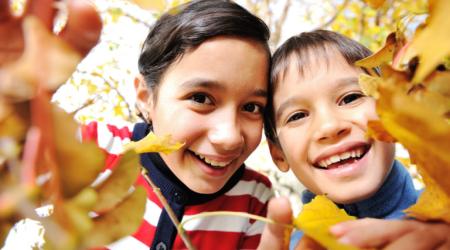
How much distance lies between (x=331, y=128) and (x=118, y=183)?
55cm

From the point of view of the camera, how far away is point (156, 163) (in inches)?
42.0

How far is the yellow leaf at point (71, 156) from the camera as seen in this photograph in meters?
0.16

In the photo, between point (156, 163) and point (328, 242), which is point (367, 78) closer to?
point (328, 242)

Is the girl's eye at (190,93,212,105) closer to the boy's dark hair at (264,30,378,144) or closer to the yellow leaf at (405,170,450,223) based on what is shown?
the boy's dark hair at (264,30,378,144)

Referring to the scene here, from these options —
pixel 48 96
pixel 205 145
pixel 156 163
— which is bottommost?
pixel 156 163

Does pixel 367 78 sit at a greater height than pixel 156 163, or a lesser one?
greater

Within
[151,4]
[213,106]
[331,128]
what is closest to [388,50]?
[151,4]

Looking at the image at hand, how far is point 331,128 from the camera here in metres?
0.71

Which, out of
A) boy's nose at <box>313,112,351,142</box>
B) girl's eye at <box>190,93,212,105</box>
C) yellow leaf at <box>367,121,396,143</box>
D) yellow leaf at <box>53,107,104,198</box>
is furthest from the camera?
girl's eye at <box>190,93,212,105</box>

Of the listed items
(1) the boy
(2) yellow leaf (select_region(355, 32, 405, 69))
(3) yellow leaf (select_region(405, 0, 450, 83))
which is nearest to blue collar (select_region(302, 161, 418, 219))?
(1) the boy

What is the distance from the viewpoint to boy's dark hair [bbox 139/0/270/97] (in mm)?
870

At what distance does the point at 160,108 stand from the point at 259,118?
22cm

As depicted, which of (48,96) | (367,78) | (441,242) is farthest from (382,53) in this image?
(48,96)

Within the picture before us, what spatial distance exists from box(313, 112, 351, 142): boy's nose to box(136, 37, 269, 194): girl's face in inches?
6.0
